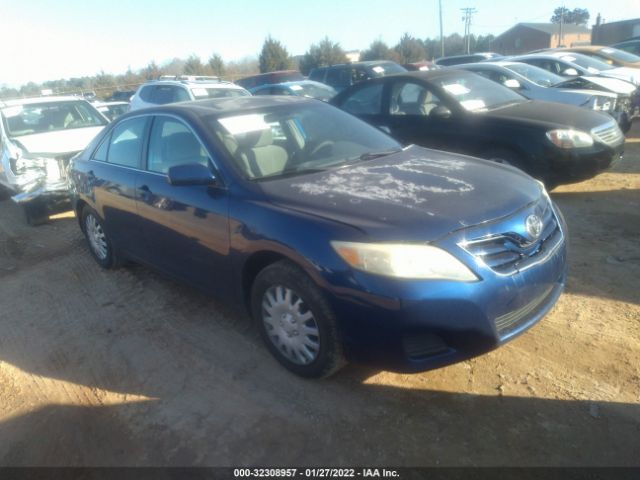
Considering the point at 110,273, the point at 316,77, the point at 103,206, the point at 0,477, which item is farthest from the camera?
the point at 316,77

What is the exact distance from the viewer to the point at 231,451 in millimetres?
2557

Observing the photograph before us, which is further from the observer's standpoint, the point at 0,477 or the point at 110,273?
the point at 110,273

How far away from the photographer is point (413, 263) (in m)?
2.44

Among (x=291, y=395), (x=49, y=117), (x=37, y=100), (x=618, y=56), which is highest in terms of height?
(x=37, y=100)

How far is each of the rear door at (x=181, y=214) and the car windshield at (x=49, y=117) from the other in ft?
16.4

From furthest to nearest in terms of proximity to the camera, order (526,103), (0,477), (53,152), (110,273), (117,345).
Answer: (53,152)
(526,103)
(110,273)
(117,345)
(0,477)

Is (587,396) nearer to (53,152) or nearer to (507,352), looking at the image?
(507,352)

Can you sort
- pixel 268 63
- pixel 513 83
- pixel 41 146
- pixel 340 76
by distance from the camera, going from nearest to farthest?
pixel 41 146 < pixel 513 83 < pixel 340 76 < pixel 268 63

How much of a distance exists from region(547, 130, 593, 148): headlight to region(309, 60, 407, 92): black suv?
976 cm

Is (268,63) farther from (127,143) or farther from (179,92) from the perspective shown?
(127,143)

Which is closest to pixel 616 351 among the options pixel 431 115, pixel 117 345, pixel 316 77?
pixel 117 345

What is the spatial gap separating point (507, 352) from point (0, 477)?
2956 millimetres

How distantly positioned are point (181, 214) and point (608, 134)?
506cm

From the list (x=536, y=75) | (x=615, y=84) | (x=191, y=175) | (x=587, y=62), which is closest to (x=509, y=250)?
(x=191, y=175)
